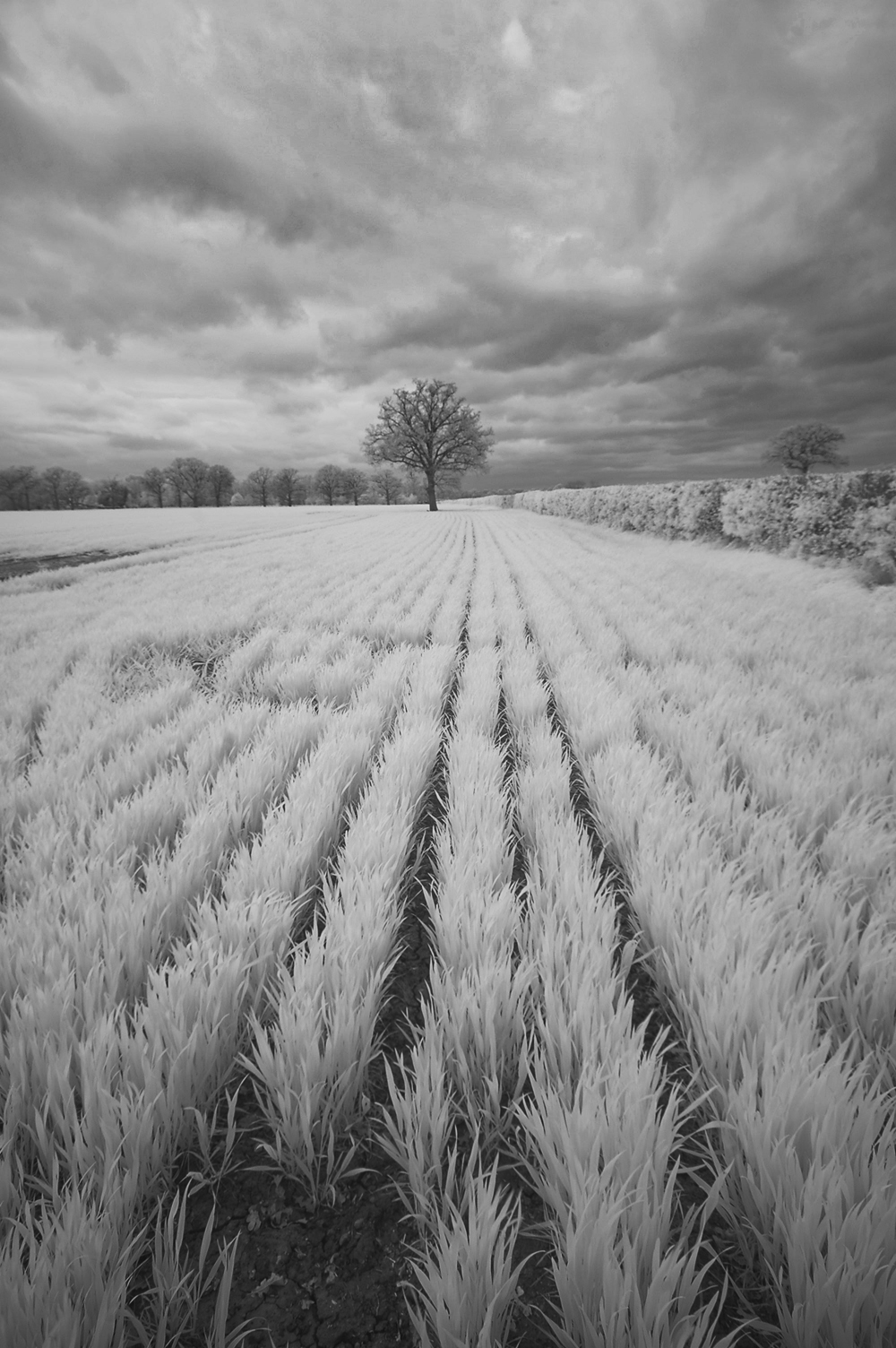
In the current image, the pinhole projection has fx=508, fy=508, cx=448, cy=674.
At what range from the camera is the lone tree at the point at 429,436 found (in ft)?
149

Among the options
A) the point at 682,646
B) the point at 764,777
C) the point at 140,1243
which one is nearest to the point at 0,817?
the point at 140,1243

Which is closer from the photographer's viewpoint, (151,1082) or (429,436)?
(151,1082)

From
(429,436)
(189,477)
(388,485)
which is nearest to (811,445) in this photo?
(429,436)

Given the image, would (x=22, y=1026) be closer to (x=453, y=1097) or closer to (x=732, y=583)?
(x=453, y=1097)

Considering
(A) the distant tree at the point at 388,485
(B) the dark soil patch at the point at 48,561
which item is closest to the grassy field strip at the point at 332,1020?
(B) the dark soil patch at the point at 48,561

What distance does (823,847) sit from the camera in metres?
1.64

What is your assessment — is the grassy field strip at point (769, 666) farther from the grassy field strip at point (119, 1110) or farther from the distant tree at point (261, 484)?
the distant tree at point (261, 484)

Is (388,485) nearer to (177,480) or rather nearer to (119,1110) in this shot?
(177,480)

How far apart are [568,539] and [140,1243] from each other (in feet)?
61.4

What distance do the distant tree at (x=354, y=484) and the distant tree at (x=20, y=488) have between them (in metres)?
41.7

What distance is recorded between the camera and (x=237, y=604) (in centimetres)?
618

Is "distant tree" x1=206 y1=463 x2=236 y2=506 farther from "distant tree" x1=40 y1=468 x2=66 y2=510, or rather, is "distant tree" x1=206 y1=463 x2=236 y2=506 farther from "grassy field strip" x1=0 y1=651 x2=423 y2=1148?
"grassy field strip" x1=0 y1=651 x2=423 y2=1148

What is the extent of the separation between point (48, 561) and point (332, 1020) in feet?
57.9

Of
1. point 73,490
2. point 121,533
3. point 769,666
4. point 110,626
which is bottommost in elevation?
point 769,666
